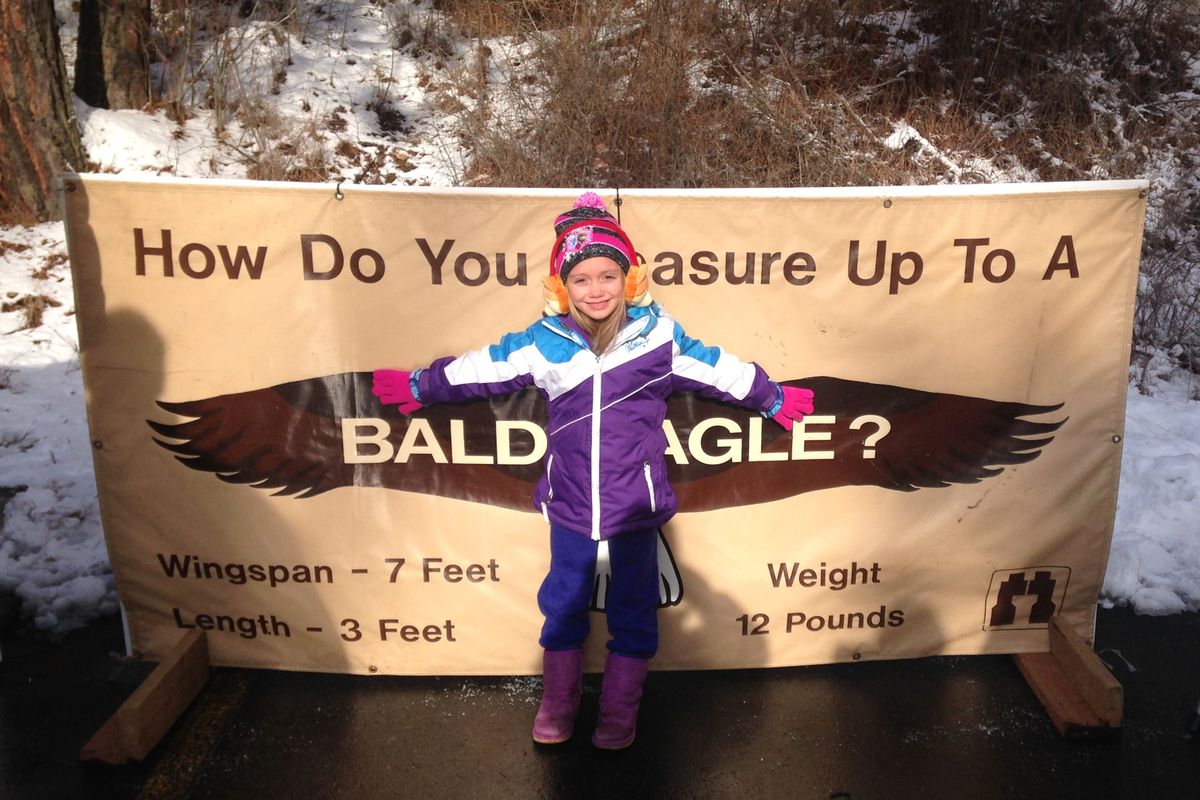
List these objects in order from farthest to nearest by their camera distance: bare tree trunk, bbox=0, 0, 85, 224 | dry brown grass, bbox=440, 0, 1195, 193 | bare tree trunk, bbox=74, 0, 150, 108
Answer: bare tree trunk, bbox=74, 0, 150, 108 → dry brown grass, bbox=440, 0, 1195, 193 → bare tree trunk, bbox=0, 0, 85, 224

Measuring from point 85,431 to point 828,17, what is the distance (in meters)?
7.55

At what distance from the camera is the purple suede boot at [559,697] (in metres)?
3.06

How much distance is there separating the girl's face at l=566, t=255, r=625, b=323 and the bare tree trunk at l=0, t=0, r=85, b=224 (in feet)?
17.4

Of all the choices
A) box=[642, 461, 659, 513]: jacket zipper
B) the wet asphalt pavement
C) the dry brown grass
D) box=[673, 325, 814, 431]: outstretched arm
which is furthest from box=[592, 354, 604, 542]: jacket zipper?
the dry brown grass

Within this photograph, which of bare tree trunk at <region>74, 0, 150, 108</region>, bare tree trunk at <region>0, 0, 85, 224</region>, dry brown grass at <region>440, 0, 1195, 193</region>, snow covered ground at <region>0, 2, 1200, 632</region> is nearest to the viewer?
snow covered ground at <region>0, 2, 1200, 632</region>

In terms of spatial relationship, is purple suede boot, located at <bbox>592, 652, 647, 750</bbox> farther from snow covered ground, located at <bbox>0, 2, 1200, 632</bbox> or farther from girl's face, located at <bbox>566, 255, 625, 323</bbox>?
snow covered ground, located at <bbox>0, 2, 1200, 632</bbox>

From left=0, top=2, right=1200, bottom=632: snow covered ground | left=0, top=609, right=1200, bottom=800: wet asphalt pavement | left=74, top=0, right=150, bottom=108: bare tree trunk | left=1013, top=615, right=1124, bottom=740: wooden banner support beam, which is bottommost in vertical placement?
left=0, top=609, right=1200, bottom=800: wet asphalt pavement

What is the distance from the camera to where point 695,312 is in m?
3.20

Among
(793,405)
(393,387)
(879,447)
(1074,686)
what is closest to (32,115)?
(393,387)

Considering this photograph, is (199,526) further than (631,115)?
No

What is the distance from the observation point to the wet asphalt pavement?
2.89 m

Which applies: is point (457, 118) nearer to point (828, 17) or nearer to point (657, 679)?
point (828, 17)

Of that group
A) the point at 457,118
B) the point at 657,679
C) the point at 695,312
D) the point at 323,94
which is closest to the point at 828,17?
the point at 457,118

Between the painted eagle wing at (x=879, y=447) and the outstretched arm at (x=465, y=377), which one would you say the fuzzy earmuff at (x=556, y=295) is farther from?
the painted eagle wing at (x=879, y=447)
